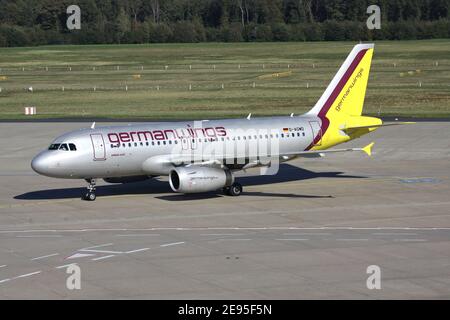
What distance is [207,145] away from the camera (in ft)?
188

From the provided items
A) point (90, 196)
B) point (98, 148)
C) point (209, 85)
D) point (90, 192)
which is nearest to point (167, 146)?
point (98, 148)

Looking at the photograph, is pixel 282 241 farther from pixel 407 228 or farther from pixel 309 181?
pixel 309 181

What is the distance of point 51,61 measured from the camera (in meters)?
196

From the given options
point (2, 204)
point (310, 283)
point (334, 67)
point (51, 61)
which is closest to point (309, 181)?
point (2, 204)

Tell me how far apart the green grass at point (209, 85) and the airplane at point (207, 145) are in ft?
133

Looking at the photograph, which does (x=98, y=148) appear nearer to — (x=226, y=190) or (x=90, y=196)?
(x=90, y=196)

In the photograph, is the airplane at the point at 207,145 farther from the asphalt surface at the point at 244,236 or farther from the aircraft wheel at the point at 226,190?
the asphalt surface at the point at 244,236

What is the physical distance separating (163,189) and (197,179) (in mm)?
6482

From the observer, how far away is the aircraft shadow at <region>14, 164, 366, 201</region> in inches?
2269

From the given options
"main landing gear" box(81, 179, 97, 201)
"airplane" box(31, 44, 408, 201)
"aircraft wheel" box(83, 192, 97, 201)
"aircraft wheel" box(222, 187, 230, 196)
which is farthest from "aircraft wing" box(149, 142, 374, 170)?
"aircraft wheel" box(83, 192, 97, 201)

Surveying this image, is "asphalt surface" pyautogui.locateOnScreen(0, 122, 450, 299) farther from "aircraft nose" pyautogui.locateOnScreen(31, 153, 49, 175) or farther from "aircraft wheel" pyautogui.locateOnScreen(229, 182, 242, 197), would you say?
"aircraft nose" pyautogui.locateOnScreen(31, 153, 49, 175)

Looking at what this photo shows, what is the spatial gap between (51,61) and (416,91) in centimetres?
9323

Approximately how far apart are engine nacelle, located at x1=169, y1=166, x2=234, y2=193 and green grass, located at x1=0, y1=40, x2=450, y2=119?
1873 inches
